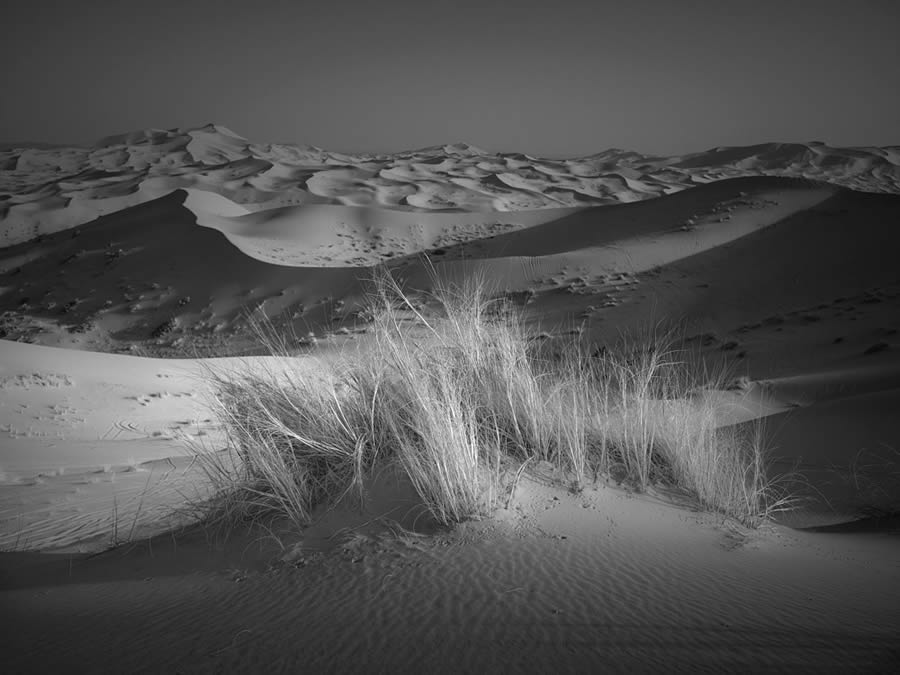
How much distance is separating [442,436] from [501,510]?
47 cm

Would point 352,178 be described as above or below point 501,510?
above

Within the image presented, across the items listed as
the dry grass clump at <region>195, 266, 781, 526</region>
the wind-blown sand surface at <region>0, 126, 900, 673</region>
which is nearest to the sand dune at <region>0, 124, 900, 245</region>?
the wind-blown sand surface at <region>0, 126, 900, 673</region>

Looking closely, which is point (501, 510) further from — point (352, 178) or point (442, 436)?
point (352, 178)

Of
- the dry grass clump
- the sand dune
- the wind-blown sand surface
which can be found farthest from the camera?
the sand dune

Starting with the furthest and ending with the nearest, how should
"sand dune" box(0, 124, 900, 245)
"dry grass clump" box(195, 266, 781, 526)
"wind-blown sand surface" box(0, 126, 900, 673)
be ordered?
"sand dune" box(0, 124, 900, 245), "dry grass clump" box(195, 266, 781, 526), "wind-blown sand surface" box(0, 126, 900, 673)

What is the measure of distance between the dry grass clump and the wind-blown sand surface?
0.19 m

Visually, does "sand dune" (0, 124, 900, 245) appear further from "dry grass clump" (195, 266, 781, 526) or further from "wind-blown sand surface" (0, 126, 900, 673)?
"dry grass clump" (195, 266, 781, 526)

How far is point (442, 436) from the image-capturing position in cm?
258

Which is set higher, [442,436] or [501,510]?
[442,436]

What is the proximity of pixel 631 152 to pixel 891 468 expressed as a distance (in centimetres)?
9691

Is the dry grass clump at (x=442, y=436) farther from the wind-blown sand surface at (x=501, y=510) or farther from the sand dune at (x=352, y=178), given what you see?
the sand dune at (x=352, y=178)

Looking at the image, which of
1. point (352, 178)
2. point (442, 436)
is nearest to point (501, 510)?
point (442, 436)

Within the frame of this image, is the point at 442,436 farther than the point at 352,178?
No

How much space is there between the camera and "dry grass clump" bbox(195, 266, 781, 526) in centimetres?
271
